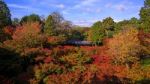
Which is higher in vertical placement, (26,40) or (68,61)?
(26,40)

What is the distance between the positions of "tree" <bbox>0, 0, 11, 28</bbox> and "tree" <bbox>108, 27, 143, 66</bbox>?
20.1 m

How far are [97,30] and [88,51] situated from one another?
17.6 m

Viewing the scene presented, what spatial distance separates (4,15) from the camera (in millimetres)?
52500

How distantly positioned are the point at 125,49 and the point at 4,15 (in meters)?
23.5

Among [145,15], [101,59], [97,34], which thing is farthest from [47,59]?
[145,15]

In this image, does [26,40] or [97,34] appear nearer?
[26,40]

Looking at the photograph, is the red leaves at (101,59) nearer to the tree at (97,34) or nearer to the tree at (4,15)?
the tree at (97,34)

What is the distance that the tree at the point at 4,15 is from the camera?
51.3 metres

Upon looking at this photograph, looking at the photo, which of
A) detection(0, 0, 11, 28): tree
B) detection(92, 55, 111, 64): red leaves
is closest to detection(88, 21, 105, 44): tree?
detection(0, 0, 11, 28): tree

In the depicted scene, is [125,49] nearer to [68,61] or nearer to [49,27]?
[68,61]

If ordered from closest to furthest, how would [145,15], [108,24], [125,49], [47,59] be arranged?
[47,59], [125,49], [145,15], [108,24]

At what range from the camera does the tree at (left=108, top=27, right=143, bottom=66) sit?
37.1m

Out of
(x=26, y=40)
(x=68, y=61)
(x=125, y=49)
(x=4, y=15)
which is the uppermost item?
(x=4, y=15)

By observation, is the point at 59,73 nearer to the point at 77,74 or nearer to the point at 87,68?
the point at 77,74
